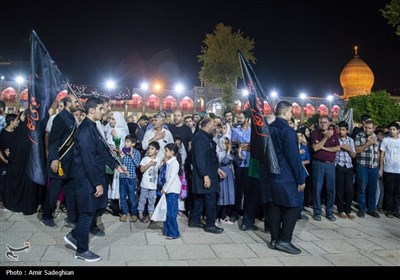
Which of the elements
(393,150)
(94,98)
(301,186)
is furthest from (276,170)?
(393,150)

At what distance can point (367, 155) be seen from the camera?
23.7 feet

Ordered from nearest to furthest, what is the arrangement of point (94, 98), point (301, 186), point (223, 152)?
point (94, 98) < point (301, 186) < point (223, 152)

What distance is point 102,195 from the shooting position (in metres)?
4.19

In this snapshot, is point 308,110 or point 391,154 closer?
point 391,154

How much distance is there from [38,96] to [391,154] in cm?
723

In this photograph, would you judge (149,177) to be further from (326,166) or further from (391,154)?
(391,154)

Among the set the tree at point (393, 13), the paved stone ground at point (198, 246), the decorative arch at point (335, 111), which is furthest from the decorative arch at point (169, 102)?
the paved stone ground at point (198, 246)

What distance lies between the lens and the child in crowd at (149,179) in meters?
5.93

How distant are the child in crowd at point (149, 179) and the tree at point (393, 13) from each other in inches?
356

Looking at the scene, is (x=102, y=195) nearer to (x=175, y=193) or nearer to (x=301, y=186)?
(x=175, y=193)

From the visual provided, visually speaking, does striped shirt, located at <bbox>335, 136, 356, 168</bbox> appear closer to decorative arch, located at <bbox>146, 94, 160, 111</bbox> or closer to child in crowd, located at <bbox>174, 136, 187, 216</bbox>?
child in crowd, located at <bbox>174, 136, 187, 216</bbox>

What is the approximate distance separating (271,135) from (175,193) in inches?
68.9

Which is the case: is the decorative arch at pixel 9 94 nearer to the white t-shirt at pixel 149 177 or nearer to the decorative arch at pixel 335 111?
the white t-shirt at pixel 149 177

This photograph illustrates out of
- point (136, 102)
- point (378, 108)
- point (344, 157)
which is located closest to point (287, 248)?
point (344, 157)
